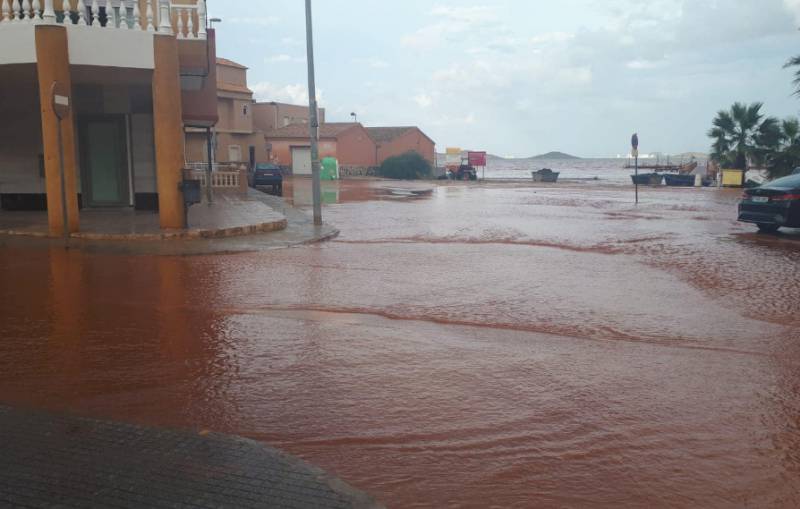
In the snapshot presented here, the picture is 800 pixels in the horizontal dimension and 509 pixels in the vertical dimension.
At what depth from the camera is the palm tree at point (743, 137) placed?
37156mm

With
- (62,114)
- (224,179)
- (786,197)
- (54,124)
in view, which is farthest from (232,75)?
(786,197)

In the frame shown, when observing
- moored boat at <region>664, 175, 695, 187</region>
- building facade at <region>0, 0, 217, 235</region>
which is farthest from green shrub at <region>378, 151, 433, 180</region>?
building facade at <region>0, 0, 217, 235</region>

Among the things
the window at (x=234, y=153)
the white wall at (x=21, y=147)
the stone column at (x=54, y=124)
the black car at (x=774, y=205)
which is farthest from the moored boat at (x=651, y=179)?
the stone column at (x=54, y=124)

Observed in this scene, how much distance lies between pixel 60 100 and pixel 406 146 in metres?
59.4

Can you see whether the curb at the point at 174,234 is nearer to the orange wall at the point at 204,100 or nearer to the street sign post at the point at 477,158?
the orange wall at the point at 204,100

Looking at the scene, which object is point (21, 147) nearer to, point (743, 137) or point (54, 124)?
point (54, 124)

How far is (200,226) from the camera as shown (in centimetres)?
1462

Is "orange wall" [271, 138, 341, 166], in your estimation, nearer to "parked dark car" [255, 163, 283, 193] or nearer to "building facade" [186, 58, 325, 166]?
"building facade" [186, 58, 325, 166]

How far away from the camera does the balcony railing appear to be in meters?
12.9

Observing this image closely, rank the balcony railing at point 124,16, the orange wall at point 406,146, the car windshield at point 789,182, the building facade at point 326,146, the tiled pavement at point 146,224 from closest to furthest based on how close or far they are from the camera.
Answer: the balcony railing at point 124,16 → the tiled pavement at point 146,224 → the car windshield at point 789,182 → the building facade at point 326,146 → the orange wall at point 406,146

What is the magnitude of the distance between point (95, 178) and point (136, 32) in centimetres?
612

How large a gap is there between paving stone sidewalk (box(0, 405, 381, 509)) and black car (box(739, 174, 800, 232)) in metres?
14.1

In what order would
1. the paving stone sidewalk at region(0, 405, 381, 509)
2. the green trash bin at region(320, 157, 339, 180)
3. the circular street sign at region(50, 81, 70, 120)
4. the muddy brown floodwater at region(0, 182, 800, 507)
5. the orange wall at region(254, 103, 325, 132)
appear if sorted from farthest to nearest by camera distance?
the orange wall at region(254, 103, 325, 132) → the green trash bin at region(320, 157, 339, 180) → the circular street sign at region(50, 81, 70, 120) → the muddy brown floodwater at region(0, 182, 800, 507) → the paving stone sidewalk at region(0, 405, 381, 509)

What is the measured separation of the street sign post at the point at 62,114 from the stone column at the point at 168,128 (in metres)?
1.66
